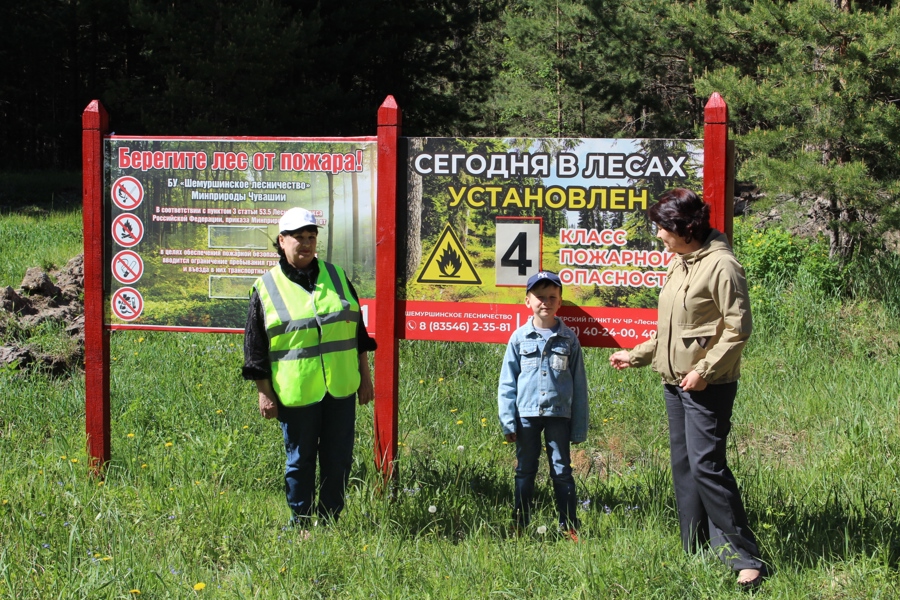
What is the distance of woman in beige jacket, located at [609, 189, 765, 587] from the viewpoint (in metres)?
3.88

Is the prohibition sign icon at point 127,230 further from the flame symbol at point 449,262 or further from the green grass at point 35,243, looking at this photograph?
the green grass at point 35,243

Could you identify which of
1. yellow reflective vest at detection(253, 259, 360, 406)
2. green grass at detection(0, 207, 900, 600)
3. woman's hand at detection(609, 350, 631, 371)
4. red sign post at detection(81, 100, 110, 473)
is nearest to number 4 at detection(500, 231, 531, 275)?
woman's hand at detection(609, 350, 631, 371)

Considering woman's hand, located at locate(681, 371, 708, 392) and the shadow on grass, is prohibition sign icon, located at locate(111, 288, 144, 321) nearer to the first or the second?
woman's hand, located at locate(681, 371, 708, 392)

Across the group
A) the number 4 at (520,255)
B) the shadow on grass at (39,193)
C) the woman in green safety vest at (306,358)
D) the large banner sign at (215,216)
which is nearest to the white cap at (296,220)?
the woman in green safety vest at (306,358)

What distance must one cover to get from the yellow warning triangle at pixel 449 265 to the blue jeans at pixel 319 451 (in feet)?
2.87

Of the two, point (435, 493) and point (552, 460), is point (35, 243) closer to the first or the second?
point (435, 493)

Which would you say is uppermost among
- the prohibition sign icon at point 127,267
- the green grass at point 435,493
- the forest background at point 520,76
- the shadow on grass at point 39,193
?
the forest background at point 520,76

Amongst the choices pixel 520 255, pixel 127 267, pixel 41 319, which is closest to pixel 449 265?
pixel 520 255

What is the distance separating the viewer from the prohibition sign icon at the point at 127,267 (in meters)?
5.43

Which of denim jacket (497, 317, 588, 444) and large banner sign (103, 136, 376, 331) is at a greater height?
large banner sign (103, 136, 376, 331)

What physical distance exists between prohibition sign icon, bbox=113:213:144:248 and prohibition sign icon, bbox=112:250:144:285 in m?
0.06

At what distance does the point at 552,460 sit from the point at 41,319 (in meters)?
6.35

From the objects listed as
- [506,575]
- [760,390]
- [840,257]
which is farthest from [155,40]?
[506,575]

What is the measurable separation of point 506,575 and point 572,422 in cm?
92
